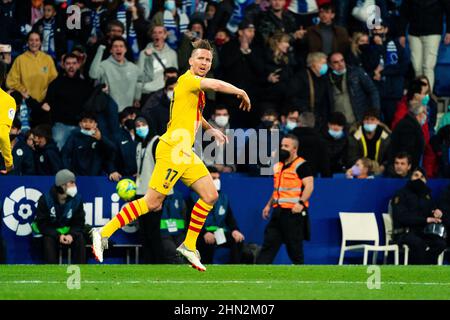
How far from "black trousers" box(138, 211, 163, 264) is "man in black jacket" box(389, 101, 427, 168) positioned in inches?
161

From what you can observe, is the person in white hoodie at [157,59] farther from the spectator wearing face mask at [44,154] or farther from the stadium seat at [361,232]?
the stadium seat at [361,232]

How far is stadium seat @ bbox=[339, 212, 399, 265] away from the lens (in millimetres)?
18656

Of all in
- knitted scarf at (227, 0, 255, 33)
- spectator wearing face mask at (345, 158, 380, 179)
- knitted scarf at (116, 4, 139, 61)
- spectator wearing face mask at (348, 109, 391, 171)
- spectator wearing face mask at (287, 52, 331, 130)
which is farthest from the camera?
knitted scarf at (227, 0, 255, 33)

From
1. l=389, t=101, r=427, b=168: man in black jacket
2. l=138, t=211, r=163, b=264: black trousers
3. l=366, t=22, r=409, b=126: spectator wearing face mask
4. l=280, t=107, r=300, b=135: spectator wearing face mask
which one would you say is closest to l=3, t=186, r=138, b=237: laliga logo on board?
l=138, t=211, r=163, b=264: black trousers

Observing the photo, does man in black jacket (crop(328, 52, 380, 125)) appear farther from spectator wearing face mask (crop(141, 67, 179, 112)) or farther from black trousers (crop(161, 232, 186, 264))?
black trousers (crop(161, 232, 186, 264))

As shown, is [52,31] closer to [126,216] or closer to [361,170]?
[361,170]

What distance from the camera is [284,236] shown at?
1775cm

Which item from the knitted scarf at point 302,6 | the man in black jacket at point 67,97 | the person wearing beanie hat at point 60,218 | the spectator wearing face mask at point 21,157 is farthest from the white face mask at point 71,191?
the knitted scarf at point 302,6

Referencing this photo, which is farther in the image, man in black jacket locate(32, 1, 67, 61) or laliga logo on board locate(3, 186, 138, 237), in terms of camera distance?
man in black jacket locate(32, 1, 67, 61)

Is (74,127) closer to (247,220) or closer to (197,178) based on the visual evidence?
(247,220)

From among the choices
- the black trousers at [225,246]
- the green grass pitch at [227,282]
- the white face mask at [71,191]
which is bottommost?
the black trousers at [225,246]

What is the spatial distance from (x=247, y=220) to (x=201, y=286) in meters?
6.17

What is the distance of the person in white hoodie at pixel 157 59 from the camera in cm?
2009

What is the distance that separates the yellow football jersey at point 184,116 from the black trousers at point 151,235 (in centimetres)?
458
